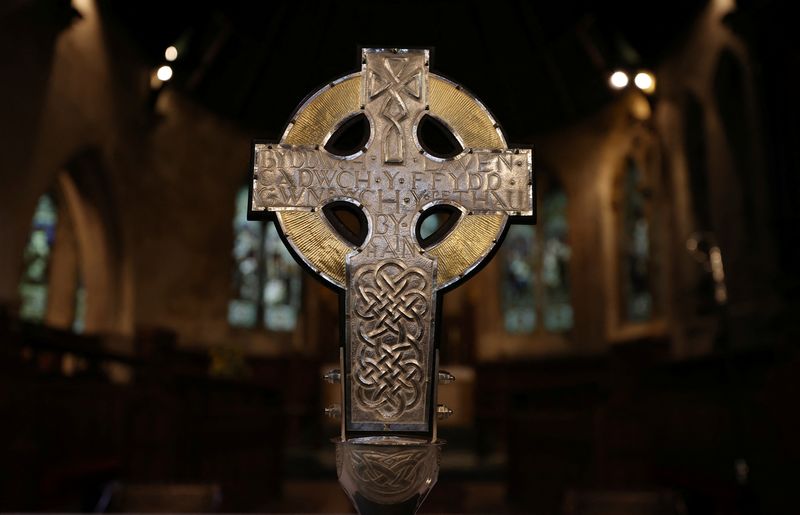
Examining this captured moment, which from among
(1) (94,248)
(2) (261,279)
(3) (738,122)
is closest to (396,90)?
(3) (738,122)

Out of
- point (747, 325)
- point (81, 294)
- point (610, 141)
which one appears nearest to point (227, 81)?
point (81, 294)

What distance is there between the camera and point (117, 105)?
27.4ft

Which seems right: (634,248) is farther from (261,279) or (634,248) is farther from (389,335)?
(389,335)

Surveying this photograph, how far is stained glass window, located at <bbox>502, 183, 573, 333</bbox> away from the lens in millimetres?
10734

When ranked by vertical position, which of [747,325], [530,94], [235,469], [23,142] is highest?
[530,94]

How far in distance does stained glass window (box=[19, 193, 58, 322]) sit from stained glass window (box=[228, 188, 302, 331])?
2.49 metres

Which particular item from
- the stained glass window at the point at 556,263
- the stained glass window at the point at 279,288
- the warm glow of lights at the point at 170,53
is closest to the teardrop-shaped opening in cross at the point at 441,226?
the warm glow of lights at the point at 170,53

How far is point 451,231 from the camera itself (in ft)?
4.62

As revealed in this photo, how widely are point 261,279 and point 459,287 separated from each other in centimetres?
811

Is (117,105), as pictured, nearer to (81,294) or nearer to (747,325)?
(81,294)

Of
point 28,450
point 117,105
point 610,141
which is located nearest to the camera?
point 28,450

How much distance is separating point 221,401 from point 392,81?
4.84 m

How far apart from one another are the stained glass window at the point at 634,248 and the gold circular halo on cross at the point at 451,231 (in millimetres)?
8306

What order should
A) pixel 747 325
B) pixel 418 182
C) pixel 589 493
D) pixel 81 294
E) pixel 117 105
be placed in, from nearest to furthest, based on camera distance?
pixel 418 182 < pixel 589 493 < pixel 747 325 < pixel 117 105 < pixel 81 294
